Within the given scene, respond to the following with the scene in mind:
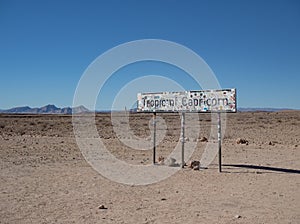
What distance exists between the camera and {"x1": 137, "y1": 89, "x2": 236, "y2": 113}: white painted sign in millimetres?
11586

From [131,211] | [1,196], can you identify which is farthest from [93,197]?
[1,196]

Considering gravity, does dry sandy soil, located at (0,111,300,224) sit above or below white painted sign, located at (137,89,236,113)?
below

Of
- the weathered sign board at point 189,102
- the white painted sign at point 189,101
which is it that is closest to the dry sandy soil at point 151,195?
the weathered sign board at point 189,102

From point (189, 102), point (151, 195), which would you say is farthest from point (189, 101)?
point (151, 195)

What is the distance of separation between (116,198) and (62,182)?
2.17m

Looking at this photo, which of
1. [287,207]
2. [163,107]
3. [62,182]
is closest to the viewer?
[287,207]

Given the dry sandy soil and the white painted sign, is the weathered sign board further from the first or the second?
the dry sandy soil

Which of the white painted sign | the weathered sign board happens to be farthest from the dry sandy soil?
the white painted sign

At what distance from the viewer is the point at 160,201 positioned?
746 centimetres

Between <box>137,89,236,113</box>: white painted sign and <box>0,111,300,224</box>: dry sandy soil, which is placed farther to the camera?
<box>137,89,236,113</box>: white painted sign

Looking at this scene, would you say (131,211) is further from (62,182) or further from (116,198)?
(62,182)

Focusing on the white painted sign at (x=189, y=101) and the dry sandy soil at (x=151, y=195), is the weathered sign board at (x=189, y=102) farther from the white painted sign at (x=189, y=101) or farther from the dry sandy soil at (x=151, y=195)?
the dry sandy soil at (x=151, y=195)

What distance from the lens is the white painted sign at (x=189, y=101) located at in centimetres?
1159

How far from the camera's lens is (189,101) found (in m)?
12.6
